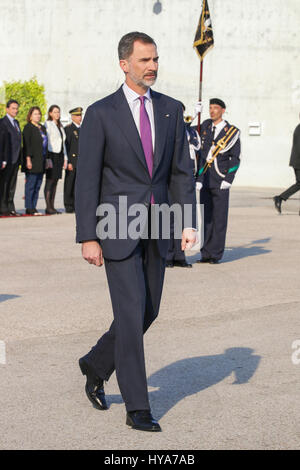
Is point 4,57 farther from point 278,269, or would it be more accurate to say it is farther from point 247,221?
point 278,269

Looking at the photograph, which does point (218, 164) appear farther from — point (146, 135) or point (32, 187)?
point (146, 135)

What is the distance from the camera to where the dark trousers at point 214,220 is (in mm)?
11625

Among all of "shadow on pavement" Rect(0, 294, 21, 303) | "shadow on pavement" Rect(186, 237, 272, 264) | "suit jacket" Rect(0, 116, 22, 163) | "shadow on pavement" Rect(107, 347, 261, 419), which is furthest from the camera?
"suit jacket" Rect(0, 116, 22, 163)

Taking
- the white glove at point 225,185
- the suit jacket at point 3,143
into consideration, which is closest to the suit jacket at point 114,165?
the white glove at point 225,185

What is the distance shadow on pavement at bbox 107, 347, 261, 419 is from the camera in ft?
18.3

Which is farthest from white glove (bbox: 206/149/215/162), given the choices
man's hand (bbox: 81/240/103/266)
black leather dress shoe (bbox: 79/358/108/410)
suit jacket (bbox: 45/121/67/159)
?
man's hand (bbox: 81/240/103/266)

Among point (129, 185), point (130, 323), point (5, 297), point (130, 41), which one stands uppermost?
point (130, 41)

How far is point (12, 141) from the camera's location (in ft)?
55.1

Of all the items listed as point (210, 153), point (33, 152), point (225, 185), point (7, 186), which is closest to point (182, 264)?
point (225, 185)

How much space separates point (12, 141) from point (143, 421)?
12343 mm

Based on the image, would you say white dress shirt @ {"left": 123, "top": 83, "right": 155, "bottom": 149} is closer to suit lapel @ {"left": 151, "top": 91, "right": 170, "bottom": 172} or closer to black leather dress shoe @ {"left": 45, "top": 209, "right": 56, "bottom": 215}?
suit lapel @ {"left": 151, "top": 91, "right": 170, "bottom": 172}

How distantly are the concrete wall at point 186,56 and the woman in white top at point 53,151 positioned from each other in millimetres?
13715

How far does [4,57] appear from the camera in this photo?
33.9 m

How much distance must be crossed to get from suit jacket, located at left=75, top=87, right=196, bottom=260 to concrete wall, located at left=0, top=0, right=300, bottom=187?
83.9ft
